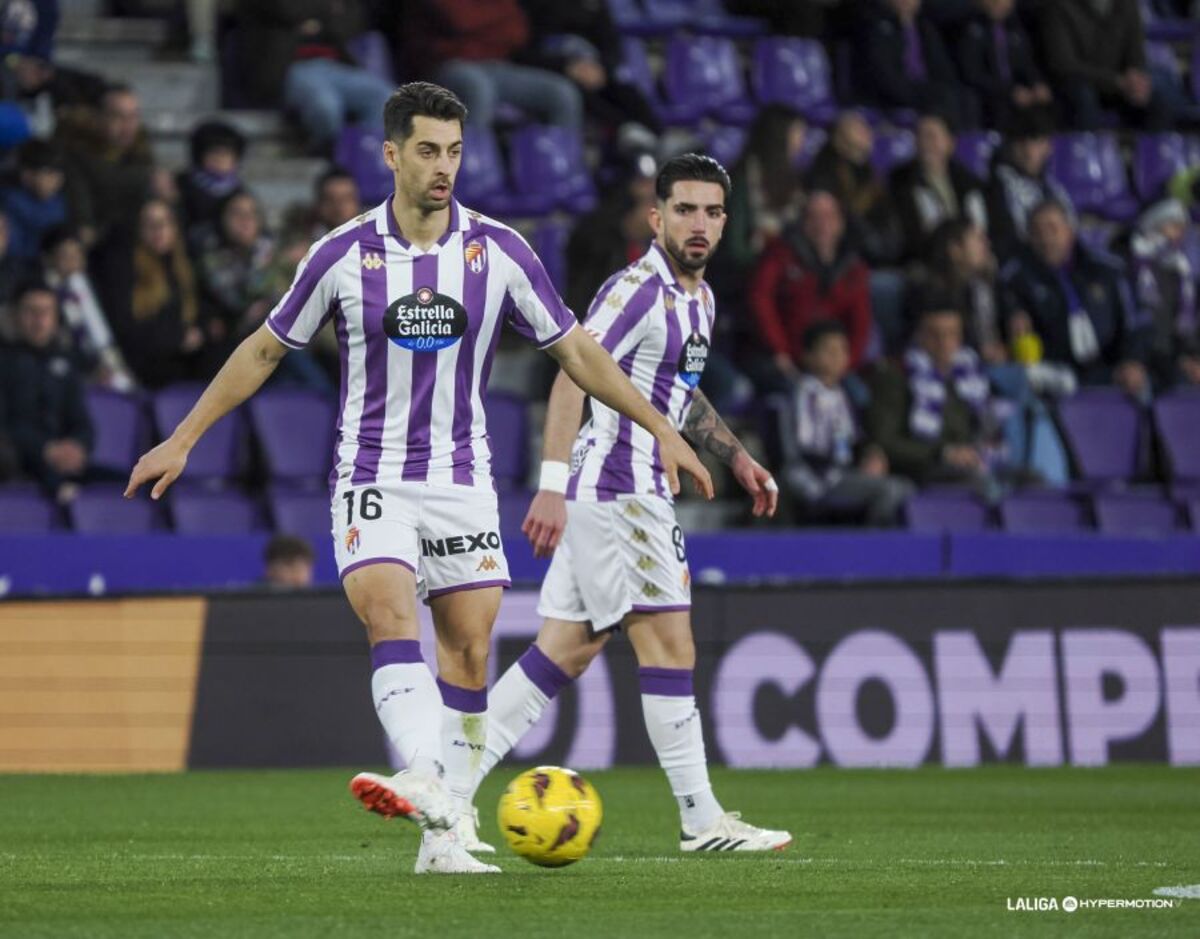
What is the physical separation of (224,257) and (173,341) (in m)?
0.69

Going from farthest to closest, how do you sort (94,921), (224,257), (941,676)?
(224,257) → (941,676) → (94,921)

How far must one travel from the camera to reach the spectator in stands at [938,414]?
15.7m

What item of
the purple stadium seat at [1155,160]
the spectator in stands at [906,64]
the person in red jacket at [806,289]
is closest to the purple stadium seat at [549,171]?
the person in red jacket at [806,289]

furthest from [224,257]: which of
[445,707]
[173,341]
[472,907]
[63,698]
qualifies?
[472,907]

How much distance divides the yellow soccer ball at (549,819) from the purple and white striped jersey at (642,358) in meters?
1.75

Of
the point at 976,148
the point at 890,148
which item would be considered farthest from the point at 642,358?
the point at 976,148

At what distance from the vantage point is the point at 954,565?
14.3 metres

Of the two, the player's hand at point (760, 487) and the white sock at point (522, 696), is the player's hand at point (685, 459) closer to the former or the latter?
the player's hand at point (760, 487)

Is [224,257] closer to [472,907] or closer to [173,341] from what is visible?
[173,341]

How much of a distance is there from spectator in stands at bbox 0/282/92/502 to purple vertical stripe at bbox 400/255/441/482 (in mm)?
7253

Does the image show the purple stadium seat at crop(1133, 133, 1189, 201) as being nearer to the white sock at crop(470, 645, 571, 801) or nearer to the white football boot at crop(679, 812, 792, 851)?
the white sock at crop(470, 645, 571, 801)

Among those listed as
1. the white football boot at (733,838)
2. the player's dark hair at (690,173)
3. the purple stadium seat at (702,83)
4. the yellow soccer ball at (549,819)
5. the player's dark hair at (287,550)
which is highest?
the purple stadium seat at (702,83)

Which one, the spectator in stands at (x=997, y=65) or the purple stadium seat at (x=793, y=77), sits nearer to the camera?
the purple stadium seat at (x=793, y=77)

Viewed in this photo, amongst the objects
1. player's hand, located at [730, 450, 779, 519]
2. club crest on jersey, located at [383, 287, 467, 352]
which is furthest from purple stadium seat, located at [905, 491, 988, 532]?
club crest on jersey, located at [383, 287, 467, 352]
